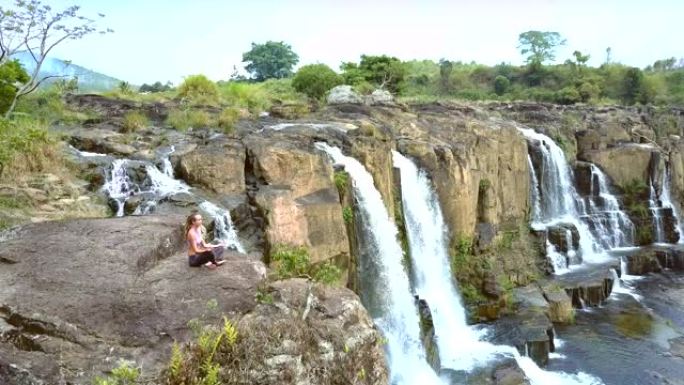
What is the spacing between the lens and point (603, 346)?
14680 mm

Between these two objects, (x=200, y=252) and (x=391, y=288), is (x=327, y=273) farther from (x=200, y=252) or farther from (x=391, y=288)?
(x=200, y=252)

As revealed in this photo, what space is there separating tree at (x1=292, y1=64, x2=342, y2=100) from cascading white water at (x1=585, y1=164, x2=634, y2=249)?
1237 centimetres

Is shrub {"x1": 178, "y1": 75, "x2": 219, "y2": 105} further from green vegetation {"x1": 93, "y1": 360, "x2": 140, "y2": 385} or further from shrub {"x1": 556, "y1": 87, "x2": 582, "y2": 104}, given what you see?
shrub {"x1": 556, "y1": 87, "x2": 582, "y2": 104}

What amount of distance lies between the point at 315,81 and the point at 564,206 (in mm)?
12531

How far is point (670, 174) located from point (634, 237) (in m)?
4.67

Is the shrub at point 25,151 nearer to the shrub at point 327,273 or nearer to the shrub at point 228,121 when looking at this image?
the shrub at point 228,121

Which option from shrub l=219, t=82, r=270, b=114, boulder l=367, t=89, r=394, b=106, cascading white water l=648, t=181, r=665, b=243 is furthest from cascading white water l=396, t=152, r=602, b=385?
cascading white water l=648, t=181, r=665, b=243

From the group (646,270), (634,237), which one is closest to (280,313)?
(646,270)

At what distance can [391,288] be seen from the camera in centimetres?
1330

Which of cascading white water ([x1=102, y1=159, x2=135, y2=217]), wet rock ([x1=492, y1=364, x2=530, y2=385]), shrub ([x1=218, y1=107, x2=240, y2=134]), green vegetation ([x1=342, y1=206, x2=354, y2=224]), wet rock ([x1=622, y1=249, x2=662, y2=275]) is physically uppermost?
shrub ([x1=218, y1=107, x2=240, y2=134])

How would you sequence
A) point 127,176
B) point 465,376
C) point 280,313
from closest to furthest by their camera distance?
point 280,313 → point 127,176 → point 465,376

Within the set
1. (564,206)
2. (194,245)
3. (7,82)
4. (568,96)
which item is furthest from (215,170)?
(568,96)

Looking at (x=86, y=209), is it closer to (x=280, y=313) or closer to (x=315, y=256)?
(x=315, y=256)

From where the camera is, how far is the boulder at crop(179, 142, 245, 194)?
1182cm
